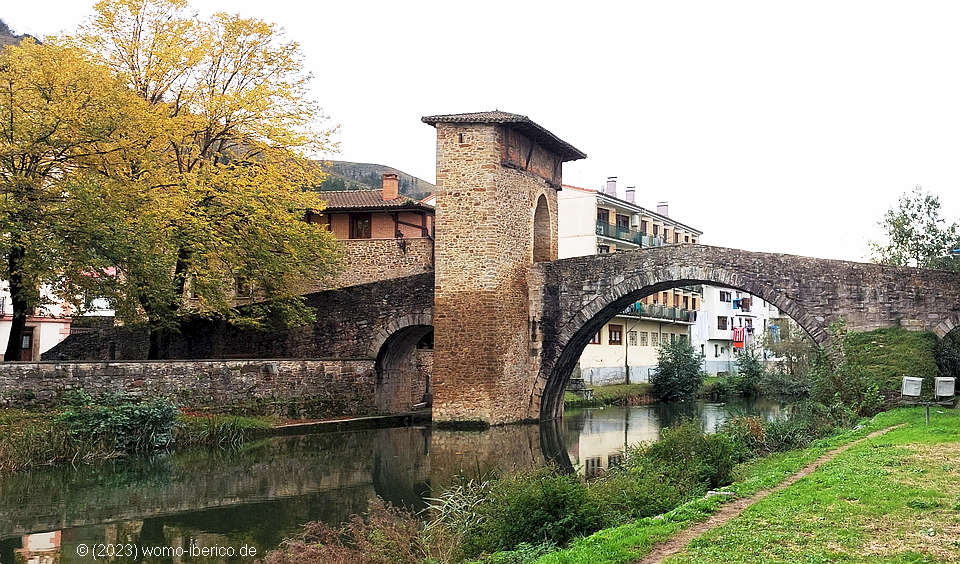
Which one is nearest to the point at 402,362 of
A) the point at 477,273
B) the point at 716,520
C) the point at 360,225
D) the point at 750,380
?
the point at 360,225

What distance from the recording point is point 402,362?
29391 millimetres

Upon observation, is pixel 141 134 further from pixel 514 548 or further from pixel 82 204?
pixel 514 548

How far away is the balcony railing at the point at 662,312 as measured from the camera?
4363 centimetres

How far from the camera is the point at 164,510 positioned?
12.8 metres

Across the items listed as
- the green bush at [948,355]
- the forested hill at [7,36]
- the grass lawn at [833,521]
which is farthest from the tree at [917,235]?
the forested hill at [7,36]

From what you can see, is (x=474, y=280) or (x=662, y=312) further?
(x=662, y=312)

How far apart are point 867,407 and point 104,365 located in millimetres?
16374

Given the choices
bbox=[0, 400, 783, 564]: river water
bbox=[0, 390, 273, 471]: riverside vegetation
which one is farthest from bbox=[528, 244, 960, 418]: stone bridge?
bbox=[0, 390, 273, 471]: riverside vegetation

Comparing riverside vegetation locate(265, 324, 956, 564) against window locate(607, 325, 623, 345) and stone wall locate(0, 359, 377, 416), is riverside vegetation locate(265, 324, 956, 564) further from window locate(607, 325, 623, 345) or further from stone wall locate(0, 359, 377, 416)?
window locate(607, 325, 623, 345)

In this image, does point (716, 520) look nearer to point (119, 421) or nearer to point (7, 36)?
point (119, 421)

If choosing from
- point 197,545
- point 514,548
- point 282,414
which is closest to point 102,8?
point 282,414

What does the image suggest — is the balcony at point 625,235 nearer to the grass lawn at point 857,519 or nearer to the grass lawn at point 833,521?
the grass lawn at point 833,521

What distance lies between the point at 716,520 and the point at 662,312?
39.1 m

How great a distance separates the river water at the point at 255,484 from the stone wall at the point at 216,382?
190 centimetres
